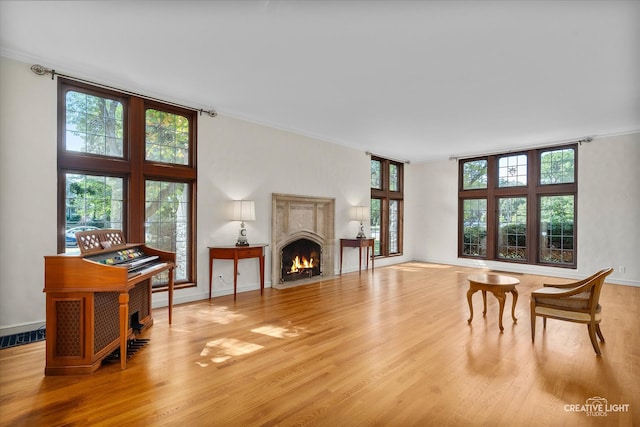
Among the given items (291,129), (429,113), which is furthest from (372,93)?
(291,129)

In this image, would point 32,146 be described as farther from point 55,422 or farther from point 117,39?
point 55,422

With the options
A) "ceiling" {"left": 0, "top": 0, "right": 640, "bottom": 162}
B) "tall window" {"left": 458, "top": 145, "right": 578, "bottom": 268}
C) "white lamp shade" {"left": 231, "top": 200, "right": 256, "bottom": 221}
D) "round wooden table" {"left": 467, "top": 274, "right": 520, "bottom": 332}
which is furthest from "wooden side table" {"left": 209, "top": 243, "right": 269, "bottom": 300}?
"tall window" {"left": 458, "top": 145, "right": 578, "bottom": 268}

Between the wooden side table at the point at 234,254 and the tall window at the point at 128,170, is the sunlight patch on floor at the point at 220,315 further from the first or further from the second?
the tall window at the point at 128,170

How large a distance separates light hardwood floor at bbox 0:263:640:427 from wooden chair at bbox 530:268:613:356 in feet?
1.01

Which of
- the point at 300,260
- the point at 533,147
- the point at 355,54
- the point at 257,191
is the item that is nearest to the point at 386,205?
the point at 300,260

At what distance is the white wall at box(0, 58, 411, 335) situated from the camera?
3.34 meters

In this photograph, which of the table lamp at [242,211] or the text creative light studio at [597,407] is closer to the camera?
the text creative light studio at [597,407]

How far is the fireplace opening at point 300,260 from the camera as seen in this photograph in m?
6.15

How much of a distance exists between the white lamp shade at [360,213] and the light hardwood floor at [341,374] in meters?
3.14

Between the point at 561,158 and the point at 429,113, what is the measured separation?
408 centimetres

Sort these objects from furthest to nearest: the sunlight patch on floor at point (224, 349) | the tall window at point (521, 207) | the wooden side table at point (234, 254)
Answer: the tall window at point (521, 207) < the wooden side table at point (234, 254) < the sunlight patch on floor at point (224, 349)

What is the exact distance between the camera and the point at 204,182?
4934mm

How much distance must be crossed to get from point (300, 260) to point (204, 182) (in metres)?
2.55

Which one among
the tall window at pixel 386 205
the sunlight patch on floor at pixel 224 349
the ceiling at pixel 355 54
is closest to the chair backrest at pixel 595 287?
Result: the ceiling at pixel 355 54
